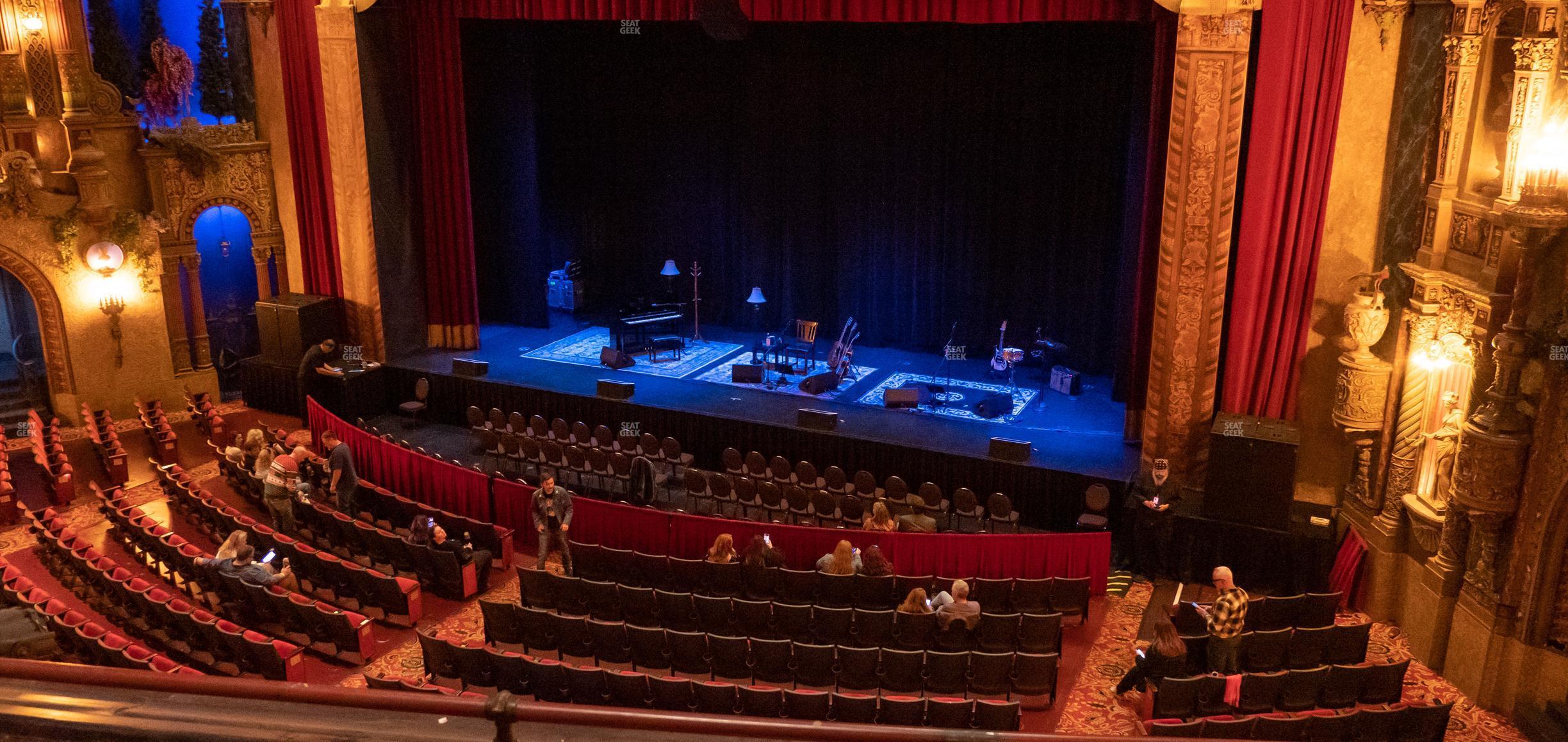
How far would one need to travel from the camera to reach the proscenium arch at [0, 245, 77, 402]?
676 inches

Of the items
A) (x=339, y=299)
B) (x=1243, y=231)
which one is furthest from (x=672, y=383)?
(x=1243, y=231)

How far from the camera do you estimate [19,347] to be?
19922mm

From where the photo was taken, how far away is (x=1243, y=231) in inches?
507

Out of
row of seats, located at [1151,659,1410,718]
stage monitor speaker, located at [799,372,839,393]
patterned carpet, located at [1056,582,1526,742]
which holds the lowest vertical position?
patterned carpet, located at [1056,582,1526,742]

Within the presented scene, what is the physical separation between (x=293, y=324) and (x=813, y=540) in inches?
422

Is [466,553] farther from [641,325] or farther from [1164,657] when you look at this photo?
[641,325]

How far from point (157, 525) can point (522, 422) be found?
14.9ft

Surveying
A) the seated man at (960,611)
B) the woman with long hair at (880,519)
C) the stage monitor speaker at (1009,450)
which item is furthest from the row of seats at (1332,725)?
the stage monitor speaker at (1009,450)

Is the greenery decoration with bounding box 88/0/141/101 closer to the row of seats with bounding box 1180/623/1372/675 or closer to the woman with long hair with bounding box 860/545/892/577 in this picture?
the woman with long hair with bounding box 860/545/892/577

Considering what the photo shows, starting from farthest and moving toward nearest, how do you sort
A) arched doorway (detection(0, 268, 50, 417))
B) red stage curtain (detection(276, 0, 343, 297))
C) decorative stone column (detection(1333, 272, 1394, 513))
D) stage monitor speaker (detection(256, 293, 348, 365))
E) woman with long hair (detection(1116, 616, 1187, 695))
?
arched doorway (detection(0, 268, 50, 417)) → stage monitor speaker (detection(256, 293, 348, 365)) → red stage curtain (detection(276, 0, 343, 297)) → decorative stone column (detection(1333, 272, 1394, 513)) → woman with long hair (detection(1116, 616, 1187, 695))

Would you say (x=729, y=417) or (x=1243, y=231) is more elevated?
(x=1243, y=231)

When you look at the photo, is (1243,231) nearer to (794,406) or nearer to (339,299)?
(794,406)

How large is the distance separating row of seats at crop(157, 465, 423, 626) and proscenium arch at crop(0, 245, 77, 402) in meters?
7.19

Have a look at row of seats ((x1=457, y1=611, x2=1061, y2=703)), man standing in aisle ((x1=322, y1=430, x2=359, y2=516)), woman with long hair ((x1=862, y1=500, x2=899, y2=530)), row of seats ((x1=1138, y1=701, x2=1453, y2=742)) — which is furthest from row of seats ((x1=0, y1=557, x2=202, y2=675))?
row of seats ((x1=1138, y1=701, x2=1453, y2=742))
